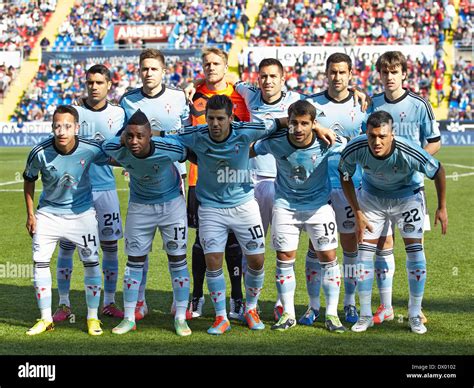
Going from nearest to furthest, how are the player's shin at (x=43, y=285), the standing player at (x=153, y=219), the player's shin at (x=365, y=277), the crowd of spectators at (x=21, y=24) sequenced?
1. the standing player at (x=153, y=219)
2. the player's shin at (x=43, y=285)
3. the player's shin at (x=365, y=277)
4. the crowd of spectators at (x=21, y=24)

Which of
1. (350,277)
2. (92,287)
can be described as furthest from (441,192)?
(92,287)

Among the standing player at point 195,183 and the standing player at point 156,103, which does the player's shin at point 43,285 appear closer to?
the standing player at point 156,103

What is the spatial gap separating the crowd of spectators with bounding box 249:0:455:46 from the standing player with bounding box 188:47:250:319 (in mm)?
30913

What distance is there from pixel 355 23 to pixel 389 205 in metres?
33.8

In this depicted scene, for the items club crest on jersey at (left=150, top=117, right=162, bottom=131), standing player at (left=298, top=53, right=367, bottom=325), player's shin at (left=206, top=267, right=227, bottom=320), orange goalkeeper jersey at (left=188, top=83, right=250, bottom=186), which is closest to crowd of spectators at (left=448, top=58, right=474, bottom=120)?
orange goalkeeper jersey at (left=188, top=83, right=250, bottom=186)

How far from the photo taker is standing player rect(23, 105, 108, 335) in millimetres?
7328

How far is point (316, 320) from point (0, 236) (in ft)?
23.3

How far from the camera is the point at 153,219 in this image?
745 centimetres

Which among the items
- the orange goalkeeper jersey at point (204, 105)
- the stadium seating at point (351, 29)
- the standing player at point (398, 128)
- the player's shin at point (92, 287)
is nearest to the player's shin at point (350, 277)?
the standing player at point (398, 128)

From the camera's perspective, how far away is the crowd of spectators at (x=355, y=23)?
38688 mm

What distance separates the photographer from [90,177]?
8188mm

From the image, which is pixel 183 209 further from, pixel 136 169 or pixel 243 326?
pixel 243 326

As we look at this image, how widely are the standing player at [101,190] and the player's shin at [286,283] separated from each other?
1.68m
